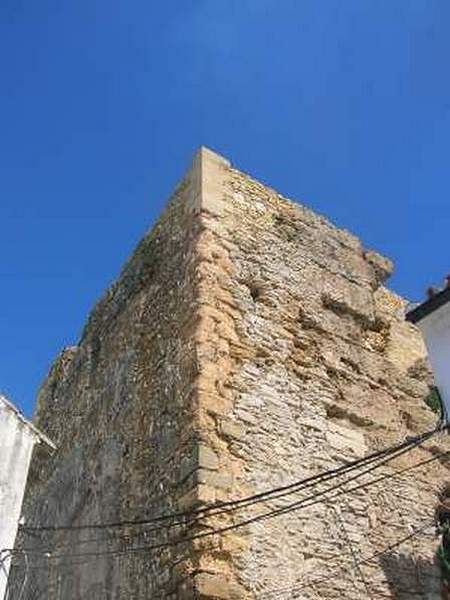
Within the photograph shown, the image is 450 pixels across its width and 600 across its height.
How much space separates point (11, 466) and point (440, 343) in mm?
3922

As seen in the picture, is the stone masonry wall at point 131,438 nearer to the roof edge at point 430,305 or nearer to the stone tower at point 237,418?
the stone tower at point 237,418

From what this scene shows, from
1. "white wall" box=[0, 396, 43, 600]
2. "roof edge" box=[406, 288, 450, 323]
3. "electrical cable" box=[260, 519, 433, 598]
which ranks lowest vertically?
"electrical cable" box=[260, 519, 433, 598]

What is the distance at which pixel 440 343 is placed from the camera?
545 centimetres

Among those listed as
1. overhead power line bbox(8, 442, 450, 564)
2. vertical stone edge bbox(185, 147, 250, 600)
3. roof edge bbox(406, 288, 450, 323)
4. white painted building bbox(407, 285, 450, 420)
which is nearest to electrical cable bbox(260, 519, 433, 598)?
vertical stone edge bbox(185, 147, 250, 600)

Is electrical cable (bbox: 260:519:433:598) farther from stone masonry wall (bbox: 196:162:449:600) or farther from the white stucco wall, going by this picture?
the white stucco wall

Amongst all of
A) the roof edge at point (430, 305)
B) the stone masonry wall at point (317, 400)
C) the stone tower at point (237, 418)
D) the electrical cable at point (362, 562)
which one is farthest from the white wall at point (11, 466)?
the roof edge at point (430, 305)

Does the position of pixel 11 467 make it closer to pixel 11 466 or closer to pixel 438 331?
pixel 11 466

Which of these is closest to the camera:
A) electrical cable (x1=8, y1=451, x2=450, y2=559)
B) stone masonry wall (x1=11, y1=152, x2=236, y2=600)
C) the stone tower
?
electrical cable (x1=8, y1=451, x2=450, y2=559)

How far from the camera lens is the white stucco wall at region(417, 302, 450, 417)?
530 centimetres

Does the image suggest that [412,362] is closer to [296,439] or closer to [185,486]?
[296,439]

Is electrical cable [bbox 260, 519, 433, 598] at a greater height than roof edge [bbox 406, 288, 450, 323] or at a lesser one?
lesser

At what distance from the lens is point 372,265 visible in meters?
8.93

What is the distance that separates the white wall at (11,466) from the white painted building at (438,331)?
3.69 metres

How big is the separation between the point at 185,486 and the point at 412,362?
396cm
